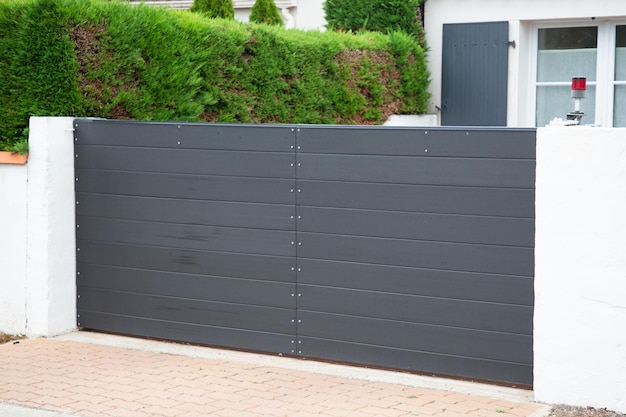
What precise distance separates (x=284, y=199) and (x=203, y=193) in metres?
0.76

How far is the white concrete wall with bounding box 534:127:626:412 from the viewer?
5.95 meters

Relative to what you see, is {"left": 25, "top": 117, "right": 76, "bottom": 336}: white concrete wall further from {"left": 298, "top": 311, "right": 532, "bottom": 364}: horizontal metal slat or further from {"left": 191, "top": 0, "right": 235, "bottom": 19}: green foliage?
{"left": 191, "top": 0, "right": 235, "bottom": 19}: green foliage

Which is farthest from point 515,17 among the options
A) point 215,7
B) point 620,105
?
point 215,7

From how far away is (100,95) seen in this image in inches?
324

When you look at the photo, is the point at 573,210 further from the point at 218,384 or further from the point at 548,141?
the point at 218,384

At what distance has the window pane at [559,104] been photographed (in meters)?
13.8

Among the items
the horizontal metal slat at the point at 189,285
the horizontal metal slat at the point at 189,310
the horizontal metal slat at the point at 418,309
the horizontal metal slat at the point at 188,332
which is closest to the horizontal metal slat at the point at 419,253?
the horizontal metal slat at the point at 418,309

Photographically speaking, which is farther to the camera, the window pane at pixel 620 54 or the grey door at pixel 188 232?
the window pane at pixel 620 54

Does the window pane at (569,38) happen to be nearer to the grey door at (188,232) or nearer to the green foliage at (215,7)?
the green foliage at (215,7)

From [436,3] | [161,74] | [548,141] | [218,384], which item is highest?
[436,3]

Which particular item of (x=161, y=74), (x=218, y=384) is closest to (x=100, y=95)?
(x=161, y=74)

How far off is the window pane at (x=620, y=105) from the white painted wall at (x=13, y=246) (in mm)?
8921

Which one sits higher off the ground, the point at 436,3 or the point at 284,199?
the point at 436,3

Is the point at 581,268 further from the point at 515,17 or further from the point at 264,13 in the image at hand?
the point at 264,13
